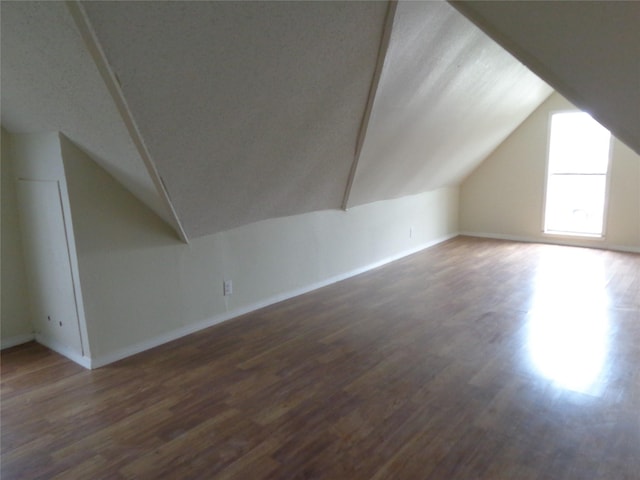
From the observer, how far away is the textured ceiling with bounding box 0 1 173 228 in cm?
172

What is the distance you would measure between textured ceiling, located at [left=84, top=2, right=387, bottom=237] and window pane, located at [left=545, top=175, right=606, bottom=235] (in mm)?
4110

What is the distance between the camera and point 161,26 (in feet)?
5.79

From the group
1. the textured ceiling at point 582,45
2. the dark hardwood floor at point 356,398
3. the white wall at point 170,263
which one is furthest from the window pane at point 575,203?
the textured ceiling at point 582,45

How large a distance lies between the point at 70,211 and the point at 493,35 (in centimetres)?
254

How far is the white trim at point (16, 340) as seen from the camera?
10.4 feet

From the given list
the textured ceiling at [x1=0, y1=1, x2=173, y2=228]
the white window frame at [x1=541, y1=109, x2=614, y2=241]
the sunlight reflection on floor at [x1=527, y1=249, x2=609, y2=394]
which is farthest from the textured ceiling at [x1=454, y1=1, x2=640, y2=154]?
the white window frame at [x1=541, y1=109, x2=614, y2=241]

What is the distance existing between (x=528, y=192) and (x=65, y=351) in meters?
5.97

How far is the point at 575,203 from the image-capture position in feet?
20.4

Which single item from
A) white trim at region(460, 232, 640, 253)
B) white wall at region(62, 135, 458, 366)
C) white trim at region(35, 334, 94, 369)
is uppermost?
white wall at region(62, 135, 458, 366)

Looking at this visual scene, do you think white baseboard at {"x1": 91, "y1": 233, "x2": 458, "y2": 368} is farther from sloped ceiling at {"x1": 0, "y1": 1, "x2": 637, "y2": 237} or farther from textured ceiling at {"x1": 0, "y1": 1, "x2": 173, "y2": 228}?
textured ceiling at {"x1": 0, "y1": 1, "x2": 173, "y2": 228}

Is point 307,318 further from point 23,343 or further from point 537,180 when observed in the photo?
point 537,180

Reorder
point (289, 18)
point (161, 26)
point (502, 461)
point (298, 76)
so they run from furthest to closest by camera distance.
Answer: point (298, 76) → point (289, 18) → point (502, 461) → point (161, 26)

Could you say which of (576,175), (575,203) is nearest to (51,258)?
(576,175)

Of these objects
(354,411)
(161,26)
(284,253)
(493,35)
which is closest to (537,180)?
(284,253)
